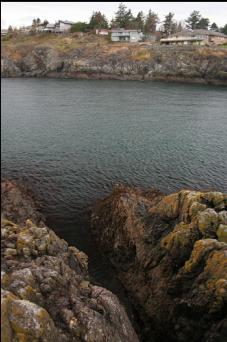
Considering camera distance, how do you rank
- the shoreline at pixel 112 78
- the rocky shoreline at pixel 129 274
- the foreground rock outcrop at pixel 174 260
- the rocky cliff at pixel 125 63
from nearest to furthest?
the rocky shoreline at pixel 129 274 → the foreground rock outcrop at pixel 174 260 → the shoreline at pixel 112 78 → the rocky cliff at pixel 125 63

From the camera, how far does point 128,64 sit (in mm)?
186000

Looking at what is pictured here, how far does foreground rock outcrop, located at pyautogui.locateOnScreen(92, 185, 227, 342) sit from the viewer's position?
2694 centimetres

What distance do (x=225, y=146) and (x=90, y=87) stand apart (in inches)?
3573

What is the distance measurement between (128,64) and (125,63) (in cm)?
201

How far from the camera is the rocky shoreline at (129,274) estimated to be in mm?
20344

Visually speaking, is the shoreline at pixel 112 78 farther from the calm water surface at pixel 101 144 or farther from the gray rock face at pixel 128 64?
the calm water surface at pixel 101 144

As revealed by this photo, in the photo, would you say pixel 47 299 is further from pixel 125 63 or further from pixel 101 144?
pixel 125 63

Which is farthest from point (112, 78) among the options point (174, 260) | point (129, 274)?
point (174, 260)

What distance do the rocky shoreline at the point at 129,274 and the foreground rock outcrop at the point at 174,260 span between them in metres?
0.09

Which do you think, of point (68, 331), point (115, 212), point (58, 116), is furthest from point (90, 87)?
point (68, 331)

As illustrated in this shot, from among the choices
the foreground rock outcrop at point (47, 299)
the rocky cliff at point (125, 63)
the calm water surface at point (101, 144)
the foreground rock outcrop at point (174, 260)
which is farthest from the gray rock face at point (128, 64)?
the foreground rock outcrop at point (47, 299)

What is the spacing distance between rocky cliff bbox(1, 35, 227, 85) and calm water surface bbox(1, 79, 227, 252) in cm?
4940

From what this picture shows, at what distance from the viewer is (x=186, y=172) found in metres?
61.5

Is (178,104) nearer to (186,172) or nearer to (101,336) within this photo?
(186,172)
